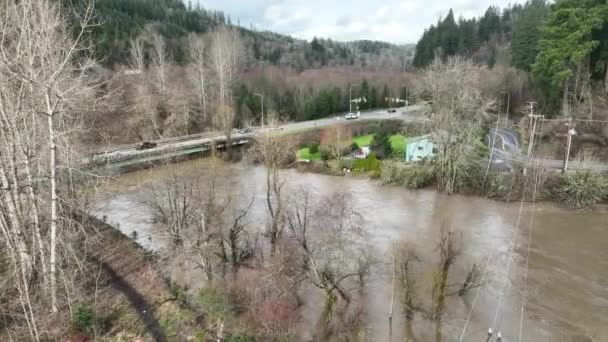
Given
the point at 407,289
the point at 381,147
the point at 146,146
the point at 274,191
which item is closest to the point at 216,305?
the point at 407,289

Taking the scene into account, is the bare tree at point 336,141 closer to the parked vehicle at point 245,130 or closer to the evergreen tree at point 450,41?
the parked vehicle at point 245,130

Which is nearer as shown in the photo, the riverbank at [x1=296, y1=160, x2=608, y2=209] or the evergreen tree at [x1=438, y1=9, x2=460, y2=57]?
the riverbank at [x1=296, y1=160, x2=608, y2=209]

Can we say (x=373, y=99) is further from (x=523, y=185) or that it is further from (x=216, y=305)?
(x=216, y=305)

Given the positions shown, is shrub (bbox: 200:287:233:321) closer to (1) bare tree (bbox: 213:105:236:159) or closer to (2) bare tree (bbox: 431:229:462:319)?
(2) bare tree (bbox: 431:229:462:319)

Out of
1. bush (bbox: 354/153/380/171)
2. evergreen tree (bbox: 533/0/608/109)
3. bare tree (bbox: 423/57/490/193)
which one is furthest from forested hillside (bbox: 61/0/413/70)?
evergreen tree (bbox: 533/0/608/109)

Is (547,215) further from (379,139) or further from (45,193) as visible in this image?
(45,193)

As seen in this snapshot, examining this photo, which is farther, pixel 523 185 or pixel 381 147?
pixel 381 147
